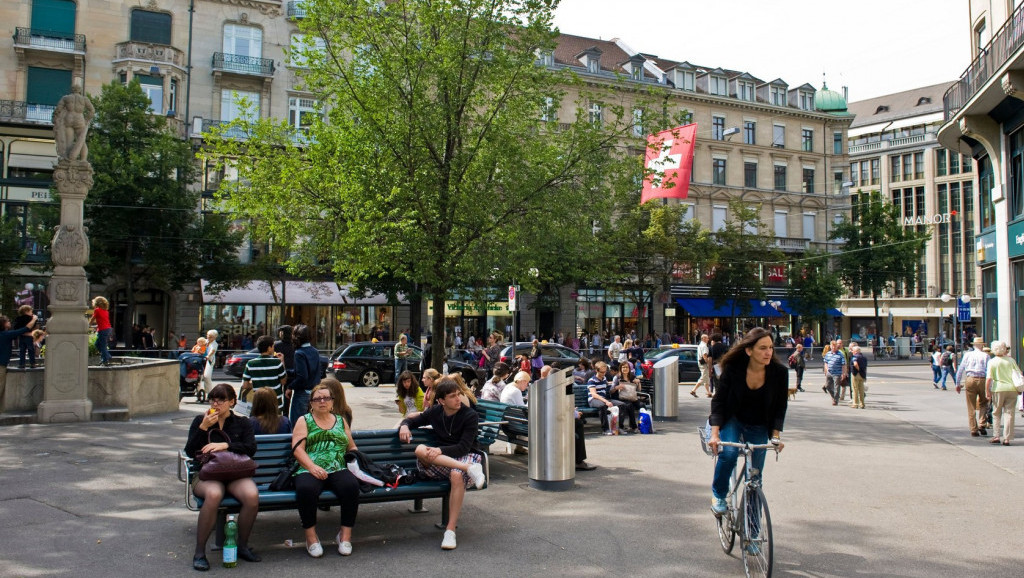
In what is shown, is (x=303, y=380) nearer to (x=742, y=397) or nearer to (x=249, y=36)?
(x=742, y=397)

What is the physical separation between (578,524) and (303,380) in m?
4.64

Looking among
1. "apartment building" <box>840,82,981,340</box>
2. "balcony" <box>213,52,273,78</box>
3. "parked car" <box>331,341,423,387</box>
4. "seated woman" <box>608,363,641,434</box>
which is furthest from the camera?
"apartment building" <box>840,82,981,340</box>

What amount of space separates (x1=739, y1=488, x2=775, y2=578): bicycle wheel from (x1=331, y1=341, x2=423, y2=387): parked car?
60.1 ft

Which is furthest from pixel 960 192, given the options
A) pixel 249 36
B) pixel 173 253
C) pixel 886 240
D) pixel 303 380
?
pixel 303 380

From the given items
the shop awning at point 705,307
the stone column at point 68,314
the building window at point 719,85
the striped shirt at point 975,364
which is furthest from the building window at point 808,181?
the stone column at point 68,314

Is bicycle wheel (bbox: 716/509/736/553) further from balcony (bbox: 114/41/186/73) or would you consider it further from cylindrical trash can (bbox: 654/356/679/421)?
balcony (bbox: 114/41/186/73)

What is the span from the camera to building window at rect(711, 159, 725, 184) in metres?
51.2

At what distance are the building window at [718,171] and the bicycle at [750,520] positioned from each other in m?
47.5

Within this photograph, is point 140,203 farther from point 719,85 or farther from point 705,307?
point 719,85

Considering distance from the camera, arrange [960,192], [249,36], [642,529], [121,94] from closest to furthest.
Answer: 1. [642,529]
2. [121,94]
3. [249,36]
4. [960,192]

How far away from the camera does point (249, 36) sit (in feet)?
128

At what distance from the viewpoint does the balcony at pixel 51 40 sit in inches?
1374

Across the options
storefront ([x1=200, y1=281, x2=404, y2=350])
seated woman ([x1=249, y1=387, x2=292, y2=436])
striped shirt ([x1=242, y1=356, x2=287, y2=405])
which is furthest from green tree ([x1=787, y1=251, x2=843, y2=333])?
seated woman ([x1=249, y1=387, x2=292, y2=436])

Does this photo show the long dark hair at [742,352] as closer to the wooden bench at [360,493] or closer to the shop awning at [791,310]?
the wooden bench at [360,493]
